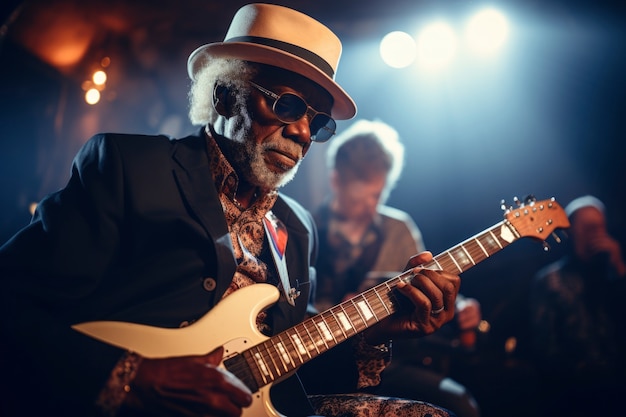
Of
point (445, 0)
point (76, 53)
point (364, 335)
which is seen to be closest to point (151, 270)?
point (364, 335)

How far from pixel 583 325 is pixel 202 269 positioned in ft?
15.5

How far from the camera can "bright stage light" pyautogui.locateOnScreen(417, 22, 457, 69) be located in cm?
577

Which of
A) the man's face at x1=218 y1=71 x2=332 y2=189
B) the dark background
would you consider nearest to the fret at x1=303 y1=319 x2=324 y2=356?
the man's face at x1=218 y1=71 x2=332 y2=189

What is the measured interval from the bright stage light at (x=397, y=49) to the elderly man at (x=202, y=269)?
3469 millimetres

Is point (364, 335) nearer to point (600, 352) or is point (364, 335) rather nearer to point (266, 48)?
point (266, 48)

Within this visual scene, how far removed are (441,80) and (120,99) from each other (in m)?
4.44

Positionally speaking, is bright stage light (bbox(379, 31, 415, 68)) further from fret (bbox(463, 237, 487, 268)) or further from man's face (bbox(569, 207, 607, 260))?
fret (bbox(463, 237, 487, 268))

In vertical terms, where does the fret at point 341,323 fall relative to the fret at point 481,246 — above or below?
below

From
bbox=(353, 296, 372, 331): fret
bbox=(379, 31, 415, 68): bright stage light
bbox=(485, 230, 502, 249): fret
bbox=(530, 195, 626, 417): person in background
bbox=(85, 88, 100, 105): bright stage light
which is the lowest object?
bbox=(530, 195, 626, 417): person in background

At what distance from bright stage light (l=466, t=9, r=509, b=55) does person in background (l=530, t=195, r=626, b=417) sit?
243 centimetres

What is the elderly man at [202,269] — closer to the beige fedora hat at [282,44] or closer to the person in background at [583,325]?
the beige fedora hat at [282,44]

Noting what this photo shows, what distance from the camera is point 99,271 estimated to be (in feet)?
6.17

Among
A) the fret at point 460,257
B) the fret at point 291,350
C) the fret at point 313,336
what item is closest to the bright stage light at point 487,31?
the fret at point 460,257

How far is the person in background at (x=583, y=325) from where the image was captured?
4.62 meters
